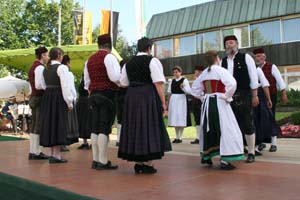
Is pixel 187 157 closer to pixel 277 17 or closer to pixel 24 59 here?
pixel 24 59

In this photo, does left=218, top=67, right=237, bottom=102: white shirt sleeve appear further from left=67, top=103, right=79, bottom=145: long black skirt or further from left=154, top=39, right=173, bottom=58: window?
left=154, top=39, right=173, bottom=58: window

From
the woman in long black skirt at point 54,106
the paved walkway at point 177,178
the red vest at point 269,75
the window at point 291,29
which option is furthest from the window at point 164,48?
the woman in long black skirt at point 54,106

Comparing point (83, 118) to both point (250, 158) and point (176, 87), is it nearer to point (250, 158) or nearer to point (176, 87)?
point (176, 87)

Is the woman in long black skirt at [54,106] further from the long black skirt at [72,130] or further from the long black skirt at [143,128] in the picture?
the long black skirt at [143,128]

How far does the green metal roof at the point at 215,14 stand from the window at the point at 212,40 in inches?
21.1

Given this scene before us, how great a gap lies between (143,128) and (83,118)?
12.6 feet

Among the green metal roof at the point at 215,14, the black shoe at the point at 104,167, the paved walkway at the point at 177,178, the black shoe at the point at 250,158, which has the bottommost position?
the paved walkway at the point at 177,178

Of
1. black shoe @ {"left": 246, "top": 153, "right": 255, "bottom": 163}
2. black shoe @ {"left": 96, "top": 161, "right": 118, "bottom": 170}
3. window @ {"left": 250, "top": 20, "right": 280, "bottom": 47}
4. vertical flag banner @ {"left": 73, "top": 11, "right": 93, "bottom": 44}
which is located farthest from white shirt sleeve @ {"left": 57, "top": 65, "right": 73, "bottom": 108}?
window @ {"left": 250, "top": 20, "right": 280, "bottom": 47}

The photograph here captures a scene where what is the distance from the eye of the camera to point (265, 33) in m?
24.3

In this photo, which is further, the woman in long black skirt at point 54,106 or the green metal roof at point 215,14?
the green metal roof at point 215,14

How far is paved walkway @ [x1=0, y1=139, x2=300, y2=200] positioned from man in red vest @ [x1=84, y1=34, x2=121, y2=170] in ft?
1.14

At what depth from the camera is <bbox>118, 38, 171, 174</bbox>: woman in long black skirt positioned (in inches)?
194

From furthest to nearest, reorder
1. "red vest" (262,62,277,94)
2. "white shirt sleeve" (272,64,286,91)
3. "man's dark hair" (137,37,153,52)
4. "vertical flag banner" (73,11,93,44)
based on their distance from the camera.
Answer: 1. "vertical flag banner" (73,11,93,44)
2. "red vest" (262,62,277,94)
3. "white shirt sleeve" (272,64,286,91)
4. "man's dark hair" (137,37,153,52)

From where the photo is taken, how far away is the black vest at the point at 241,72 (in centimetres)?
577
